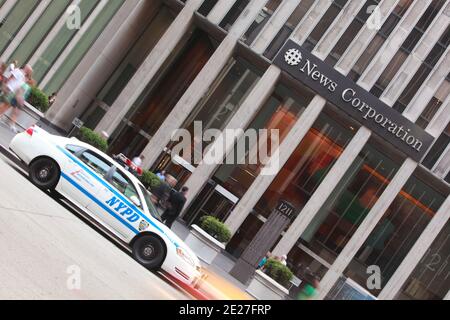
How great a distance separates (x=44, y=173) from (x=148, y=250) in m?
2.89

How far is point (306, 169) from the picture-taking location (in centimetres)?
3172

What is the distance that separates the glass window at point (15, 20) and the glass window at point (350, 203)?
1891 centimetres

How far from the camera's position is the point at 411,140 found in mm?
30891

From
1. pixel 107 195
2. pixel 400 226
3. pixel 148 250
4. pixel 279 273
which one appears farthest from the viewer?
pixel 400 226

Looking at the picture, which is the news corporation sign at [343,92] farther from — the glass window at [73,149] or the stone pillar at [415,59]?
the glass window at [73,149]

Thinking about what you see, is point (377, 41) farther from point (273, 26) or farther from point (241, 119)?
point (241, 119)

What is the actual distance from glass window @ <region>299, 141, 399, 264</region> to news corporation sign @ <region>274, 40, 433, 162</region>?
1.63 meters

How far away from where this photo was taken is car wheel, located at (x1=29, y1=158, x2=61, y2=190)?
493 inches

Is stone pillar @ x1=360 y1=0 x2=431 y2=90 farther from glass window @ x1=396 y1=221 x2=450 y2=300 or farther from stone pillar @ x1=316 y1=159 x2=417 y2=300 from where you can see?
glass window @ x1=396 y1=221 x2=450 y2=300

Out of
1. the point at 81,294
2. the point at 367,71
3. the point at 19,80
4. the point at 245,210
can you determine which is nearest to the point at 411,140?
the point at 367,71

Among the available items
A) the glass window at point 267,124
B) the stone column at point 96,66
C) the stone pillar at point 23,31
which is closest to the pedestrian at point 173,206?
the glass window at point 267,124

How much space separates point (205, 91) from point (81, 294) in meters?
25.4

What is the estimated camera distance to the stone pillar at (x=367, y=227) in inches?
1199

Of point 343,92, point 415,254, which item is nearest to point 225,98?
point 343,92
